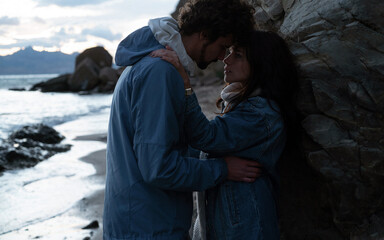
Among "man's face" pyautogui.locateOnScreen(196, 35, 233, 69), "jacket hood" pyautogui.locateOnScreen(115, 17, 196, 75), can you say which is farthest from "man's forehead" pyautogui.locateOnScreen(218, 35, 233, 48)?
"jacket hood" pyautogui.locateOnScreen(115, 17, 196, 75)

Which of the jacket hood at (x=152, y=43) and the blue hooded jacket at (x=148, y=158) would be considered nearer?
the blue hooded jacket at (x=148, y=158)

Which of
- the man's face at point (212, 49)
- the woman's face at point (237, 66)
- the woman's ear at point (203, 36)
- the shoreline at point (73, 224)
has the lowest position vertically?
the shoreline at point (73, 224)

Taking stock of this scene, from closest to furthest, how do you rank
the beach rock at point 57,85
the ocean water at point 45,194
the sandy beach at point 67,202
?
the sandy beach at point 67,202 → the ocean water at point 45,194 → the beach rock at point 57,85

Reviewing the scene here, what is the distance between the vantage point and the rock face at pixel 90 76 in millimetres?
41531

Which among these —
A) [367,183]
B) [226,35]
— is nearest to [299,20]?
[226,35]

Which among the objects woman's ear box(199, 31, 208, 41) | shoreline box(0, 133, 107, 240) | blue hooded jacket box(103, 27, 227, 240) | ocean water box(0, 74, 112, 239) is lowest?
ocean water box(0, 74, 112, 239)

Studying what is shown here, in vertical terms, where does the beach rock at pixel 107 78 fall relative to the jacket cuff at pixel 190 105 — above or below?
below

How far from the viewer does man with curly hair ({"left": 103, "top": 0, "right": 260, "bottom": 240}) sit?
1.79 meters

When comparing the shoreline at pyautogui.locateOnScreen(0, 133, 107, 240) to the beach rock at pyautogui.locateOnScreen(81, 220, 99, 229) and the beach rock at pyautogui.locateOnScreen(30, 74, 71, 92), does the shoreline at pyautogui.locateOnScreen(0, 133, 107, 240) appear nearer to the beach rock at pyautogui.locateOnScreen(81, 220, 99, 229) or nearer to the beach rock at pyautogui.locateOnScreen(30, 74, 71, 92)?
the beach rock at pyautogui.locateOnScreen(81, 220, 99, 229)

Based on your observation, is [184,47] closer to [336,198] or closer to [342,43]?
[342,43]

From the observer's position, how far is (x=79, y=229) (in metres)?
4.36

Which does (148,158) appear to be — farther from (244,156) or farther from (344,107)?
(344,107)

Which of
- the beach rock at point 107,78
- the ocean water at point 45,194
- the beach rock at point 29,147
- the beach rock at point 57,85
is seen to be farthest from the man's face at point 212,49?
the beach rock at point 57,85

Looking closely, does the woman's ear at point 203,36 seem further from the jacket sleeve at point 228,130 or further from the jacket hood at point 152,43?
the jacket sleeve at point 228,130
